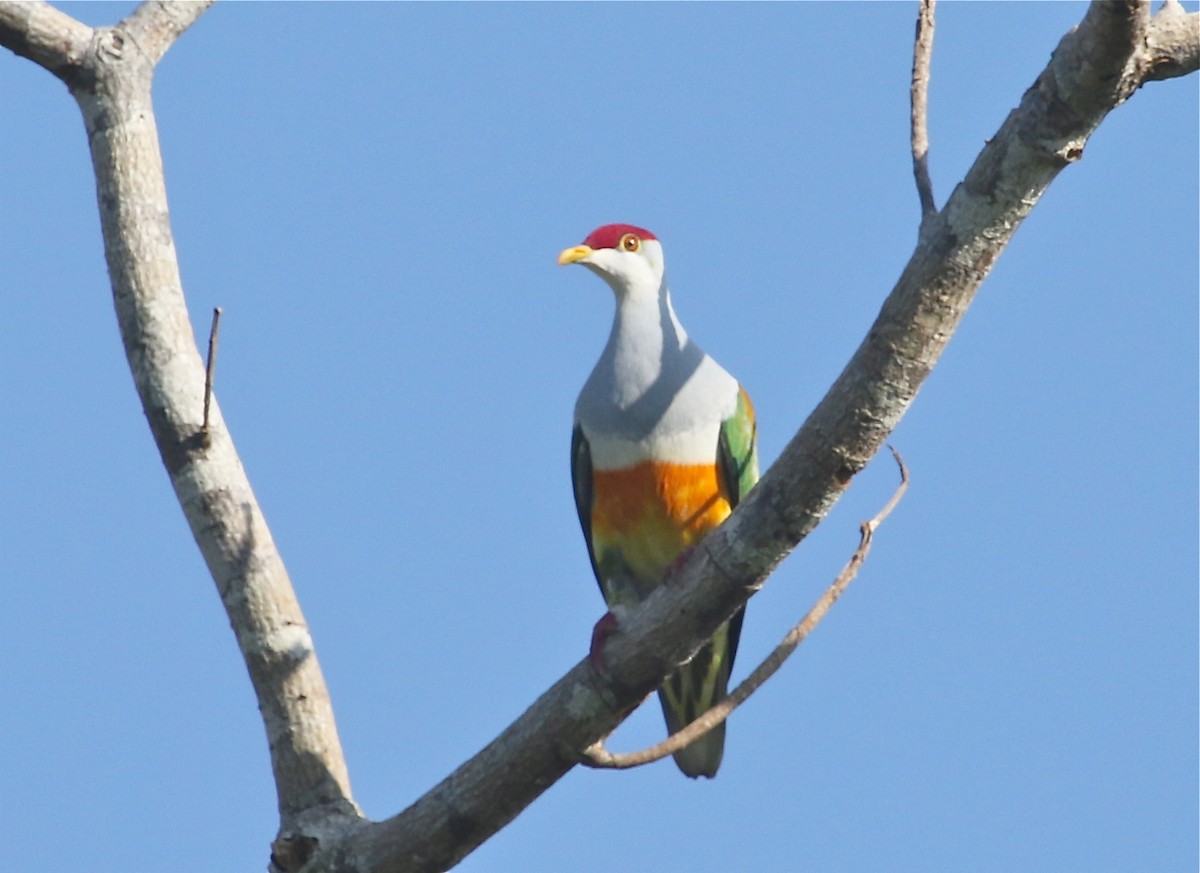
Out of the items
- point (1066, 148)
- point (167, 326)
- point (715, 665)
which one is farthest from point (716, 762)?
A: point (1066, 148)

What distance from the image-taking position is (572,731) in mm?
4223

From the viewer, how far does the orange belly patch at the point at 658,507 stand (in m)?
5.57

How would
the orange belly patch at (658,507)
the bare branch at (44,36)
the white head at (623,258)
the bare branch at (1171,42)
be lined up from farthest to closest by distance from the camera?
1. the white head at (623,258)
2. the orange belly patch at (658,507)
3. the bare branch at (44,36)
4. the bare branch at (1171,42)

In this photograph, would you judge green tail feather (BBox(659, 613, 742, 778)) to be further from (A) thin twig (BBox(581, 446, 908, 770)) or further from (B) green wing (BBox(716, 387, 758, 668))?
(A) thin twig (BBox(581, 446, 908, 770))

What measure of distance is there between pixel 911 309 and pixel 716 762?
8.98ft

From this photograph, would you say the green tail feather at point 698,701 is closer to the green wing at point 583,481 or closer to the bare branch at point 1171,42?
the green wing at point 583,481

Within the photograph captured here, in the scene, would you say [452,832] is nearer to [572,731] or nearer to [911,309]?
[572,731]

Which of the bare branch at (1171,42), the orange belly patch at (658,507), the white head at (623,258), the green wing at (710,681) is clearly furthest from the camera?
the white head at (623,258)

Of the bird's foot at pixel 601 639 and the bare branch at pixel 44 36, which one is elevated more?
the bare branch at pixel 44 36

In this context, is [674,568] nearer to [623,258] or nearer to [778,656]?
[778,656]

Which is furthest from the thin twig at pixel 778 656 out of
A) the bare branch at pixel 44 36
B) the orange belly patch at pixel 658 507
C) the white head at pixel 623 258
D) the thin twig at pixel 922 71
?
the bare branch at pixel 44 36

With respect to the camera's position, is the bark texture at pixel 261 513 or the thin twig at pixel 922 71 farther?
the thin twig at pixel 922 71

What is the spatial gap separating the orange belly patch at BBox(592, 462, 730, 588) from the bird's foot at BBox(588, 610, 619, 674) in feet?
3.44

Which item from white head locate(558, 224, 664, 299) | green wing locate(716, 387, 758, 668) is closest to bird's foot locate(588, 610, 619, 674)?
green wing locate(716, 387, 758, 668)
